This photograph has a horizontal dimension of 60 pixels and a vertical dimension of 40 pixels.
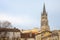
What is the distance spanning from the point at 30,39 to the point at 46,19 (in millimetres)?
60958

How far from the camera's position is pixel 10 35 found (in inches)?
3103

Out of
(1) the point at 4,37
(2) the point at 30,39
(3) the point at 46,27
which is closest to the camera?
(1) the point at 4,37

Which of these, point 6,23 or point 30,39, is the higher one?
point 6,23

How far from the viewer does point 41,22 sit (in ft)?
472

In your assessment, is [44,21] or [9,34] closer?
[9,34]

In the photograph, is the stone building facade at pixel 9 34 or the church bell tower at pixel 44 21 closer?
the stone building facade at pixel 9 34

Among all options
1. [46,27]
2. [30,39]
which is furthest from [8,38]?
[46,27]

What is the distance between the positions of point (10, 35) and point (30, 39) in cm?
992

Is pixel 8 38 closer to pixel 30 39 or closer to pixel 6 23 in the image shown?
pixel 6 23

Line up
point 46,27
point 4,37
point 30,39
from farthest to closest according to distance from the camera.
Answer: point 46,27, point 30,39, point 4,37

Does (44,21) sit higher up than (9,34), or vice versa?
(44,21)

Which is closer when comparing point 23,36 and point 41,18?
point 23,36

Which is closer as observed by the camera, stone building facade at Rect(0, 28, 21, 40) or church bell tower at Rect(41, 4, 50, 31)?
stone building facade at Rect(0, 28, 21, 40)

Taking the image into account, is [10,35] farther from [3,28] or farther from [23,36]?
[23,36]
